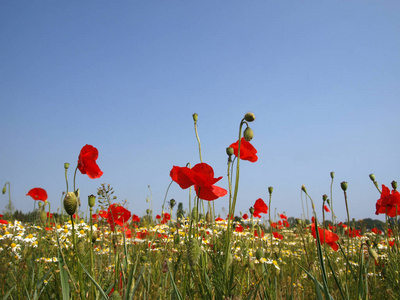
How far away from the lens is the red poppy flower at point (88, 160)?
6.22 ft

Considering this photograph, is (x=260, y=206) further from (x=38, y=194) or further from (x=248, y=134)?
(x=38, y=194)

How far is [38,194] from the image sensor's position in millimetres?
3125

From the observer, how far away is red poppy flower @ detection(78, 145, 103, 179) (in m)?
1.90

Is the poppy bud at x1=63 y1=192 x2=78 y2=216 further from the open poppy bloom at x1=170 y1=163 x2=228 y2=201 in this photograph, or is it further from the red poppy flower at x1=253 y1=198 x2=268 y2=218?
the red poppy flower at x1=253 y1=198 x2=268 y2=218

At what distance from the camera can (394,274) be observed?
93.8 inches

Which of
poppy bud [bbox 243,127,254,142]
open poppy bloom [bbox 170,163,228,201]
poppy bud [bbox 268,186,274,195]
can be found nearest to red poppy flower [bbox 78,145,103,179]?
open poppy bloom [bbox 170,163,228,201]

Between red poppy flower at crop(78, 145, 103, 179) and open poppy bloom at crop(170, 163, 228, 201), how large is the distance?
0.63m

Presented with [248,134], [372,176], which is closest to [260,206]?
[372,176]

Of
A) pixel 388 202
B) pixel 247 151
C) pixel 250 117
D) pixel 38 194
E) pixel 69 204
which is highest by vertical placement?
pixel 250 117

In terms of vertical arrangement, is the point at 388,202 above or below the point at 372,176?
below

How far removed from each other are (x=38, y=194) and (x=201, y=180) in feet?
7.78

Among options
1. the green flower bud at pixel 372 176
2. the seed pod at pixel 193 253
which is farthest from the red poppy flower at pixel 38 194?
the green flower bud at pixel 372 176

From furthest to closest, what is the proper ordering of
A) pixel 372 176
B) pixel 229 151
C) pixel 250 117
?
pixel 372 176, pixel 229 151, pixel 250 117

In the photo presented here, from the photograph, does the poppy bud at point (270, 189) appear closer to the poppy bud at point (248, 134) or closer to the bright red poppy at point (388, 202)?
the bright red poppy at point (388, 202)
